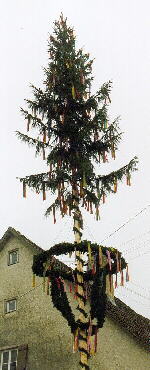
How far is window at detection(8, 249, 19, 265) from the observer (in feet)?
68.8

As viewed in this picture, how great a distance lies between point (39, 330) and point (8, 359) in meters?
2.02

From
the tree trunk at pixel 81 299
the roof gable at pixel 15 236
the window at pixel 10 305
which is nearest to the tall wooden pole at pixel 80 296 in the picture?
the tree trunk at pixel 81 299

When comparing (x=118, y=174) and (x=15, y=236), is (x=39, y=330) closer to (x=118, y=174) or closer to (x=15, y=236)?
(x=15, y=236)

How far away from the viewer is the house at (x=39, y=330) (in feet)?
52.2

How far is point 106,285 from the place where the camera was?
1346cm

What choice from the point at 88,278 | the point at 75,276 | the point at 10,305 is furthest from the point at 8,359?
the point at 88,278

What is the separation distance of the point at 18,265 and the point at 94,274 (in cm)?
835

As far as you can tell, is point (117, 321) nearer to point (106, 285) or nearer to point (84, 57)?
point (106, 285)

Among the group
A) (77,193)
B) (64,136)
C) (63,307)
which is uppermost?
(64,136)

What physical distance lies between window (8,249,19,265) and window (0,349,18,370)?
4.12 m

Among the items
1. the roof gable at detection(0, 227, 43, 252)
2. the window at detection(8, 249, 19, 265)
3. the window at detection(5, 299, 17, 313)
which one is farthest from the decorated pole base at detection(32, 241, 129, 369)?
the window at detection(8, 249, 19, 265)

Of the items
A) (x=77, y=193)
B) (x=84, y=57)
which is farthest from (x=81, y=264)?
(x=84, y=57)

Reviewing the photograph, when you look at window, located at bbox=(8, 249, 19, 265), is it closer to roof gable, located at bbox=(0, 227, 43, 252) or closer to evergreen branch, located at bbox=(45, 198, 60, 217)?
roof gable, located at bbox=(0, 227, 43, 252)

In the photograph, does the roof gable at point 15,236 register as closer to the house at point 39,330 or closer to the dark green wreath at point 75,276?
the house at point 39,330
